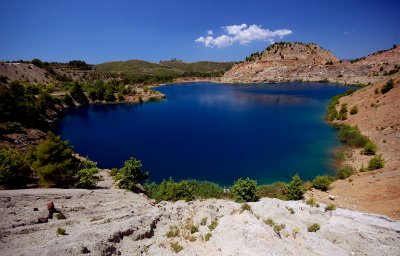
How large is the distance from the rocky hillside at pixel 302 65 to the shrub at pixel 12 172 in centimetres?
16952

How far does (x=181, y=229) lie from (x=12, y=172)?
60.9 feet

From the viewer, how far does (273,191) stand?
1304 inches

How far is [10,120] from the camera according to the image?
2066 inches

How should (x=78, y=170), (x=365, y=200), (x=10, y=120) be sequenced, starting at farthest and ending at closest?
(x=10, y=120), (x=78, y=170), (x=365, y=200)

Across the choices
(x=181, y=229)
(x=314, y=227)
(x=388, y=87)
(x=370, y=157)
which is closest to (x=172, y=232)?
(x=181, y=229)

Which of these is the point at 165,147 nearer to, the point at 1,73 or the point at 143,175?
the point at 143,175

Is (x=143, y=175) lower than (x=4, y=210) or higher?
lower

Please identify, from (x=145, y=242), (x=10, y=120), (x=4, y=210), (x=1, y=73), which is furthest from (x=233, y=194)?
(x=1, y=73)

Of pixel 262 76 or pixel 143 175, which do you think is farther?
pixel 262 76

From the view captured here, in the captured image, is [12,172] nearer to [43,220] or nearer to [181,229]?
[43,220]

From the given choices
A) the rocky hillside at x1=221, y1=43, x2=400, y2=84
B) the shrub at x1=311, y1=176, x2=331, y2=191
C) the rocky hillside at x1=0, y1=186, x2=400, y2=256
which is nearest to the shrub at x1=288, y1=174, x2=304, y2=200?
the rocky hillside at x1=0, y1=186, x2=400, y2=256

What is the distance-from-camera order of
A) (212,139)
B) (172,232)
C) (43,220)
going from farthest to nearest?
(212,139) → (172,232) → (43,220)

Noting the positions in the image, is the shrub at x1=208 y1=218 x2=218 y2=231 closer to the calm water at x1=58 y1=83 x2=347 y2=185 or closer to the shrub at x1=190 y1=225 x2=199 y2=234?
the shrub at x1=190 y1=225 x2=199 y2=234

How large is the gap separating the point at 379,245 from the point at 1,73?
129 metres
